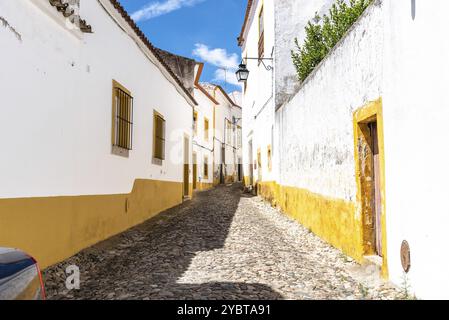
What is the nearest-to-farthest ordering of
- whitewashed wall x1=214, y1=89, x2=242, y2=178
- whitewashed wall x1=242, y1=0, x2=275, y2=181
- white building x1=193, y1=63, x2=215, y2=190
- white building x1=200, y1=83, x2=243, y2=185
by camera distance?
whitewashed wall x1=242, y1=0, x2=275, y2=181, white building x1=193, y1=63, x2=215, y2=190, white building x1=200, y1=83, x2=243, y2=185, whitewashed wall x1=214, y1=89, x2=242, y2=178

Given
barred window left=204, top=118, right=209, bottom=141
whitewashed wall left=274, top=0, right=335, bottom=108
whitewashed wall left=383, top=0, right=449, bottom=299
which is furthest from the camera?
barred window left=204, top=118, right=209, bottom=141

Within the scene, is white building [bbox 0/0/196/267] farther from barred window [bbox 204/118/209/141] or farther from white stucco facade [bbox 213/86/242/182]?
white stucco facade [bbox 213/86/242/182]

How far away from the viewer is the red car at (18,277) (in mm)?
1644

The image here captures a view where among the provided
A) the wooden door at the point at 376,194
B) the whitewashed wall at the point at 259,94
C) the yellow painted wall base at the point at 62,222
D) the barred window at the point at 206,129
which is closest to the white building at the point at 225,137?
the barred window at the point at 206,129

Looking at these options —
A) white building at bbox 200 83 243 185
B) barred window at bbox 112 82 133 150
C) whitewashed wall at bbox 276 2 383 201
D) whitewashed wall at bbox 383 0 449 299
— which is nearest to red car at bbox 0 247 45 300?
whitewashed wall at bbox 383 0 449 299

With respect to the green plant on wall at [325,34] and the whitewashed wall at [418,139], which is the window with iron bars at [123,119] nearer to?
the green plant on wall at [325,34]

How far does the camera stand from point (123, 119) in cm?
764

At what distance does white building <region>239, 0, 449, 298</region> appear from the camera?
322 cm

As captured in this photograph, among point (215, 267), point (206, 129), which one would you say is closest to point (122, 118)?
point (215, 267)

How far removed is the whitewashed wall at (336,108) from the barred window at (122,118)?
11.3 ft

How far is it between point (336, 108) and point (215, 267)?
2.87 m

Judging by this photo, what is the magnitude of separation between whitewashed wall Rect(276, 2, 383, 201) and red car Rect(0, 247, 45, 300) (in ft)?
12.4

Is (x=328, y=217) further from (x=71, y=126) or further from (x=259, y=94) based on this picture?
(x=259, y=94)
